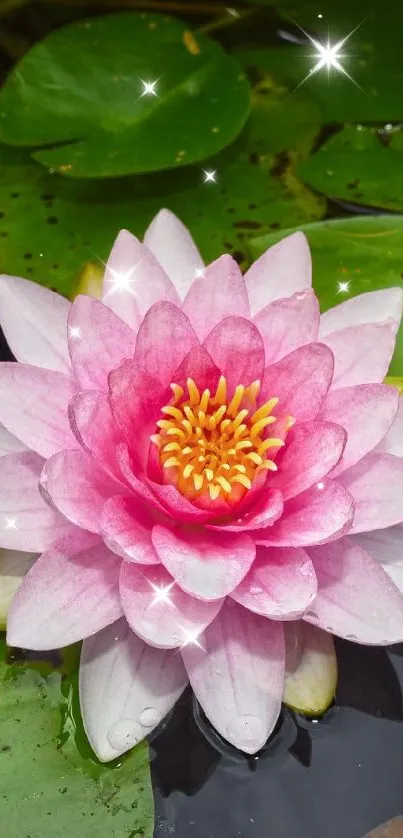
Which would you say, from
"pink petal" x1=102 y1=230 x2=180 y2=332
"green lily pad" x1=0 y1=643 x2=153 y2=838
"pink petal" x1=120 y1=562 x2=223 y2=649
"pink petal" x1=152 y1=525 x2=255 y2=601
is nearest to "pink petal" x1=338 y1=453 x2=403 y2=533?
"pink petal" x1=152 y1=525 x2=255 y2=601

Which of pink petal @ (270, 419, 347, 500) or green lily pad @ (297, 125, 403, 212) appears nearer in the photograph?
pink petal @ (270, 419, 347, 500)

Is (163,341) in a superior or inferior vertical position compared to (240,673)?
superior

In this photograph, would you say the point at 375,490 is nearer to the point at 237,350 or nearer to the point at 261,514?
the point at 261,514

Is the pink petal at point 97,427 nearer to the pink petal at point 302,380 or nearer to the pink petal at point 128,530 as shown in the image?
the pink petal at point 128,530

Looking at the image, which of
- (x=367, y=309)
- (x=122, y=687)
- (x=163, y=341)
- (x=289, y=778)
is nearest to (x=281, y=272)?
(x=367, y=309)

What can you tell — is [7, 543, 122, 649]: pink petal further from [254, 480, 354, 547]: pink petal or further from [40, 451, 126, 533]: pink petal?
[254, 480, 354, 547]: pink petal

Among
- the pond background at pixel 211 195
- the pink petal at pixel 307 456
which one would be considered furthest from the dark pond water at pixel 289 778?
the pink petal at pixel 307 456
